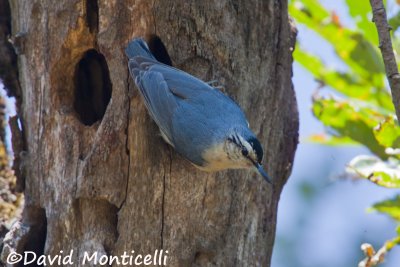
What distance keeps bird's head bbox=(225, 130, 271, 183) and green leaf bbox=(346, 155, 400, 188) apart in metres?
0.45

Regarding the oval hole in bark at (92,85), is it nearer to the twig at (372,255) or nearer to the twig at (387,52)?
the twig at (372,255)

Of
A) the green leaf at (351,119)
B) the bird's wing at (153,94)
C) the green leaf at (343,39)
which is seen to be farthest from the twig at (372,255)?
the bird's wing at (153,94)

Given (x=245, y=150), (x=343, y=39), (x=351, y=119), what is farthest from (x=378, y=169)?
(x=343, y=39)

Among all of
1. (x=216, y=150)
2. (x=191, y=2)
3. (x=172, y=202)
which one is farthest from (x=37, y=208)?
(x=191, y=2)

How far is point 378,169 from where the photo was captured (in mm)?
3805

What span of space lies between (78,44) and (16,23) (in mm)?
577

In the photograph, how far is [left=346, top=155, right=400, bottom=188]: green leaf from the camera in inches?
148

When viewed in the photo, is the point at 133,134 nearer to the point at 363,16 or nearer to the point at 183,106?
the point at 183,106

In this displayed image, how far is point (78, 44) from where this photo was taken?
4238mm

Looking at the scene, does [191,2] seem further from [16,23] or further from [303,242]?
[303,242]

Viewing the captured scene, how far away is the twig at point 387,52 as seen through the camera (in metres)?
2.75

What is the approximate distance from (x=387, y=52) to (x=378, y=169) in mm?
1066

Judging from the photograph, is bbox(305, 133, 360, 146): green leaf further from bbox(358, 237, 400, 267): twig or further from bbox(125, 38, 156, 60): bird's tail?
bbox(125, 38, 156, 60): bird's tail

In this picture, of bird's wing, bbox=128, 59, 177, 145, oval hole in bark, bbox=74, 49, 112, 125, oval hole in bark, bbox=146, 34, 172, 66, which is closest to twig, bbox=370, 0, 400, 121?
bird's wing, bbox=128, 59, 177, 145
